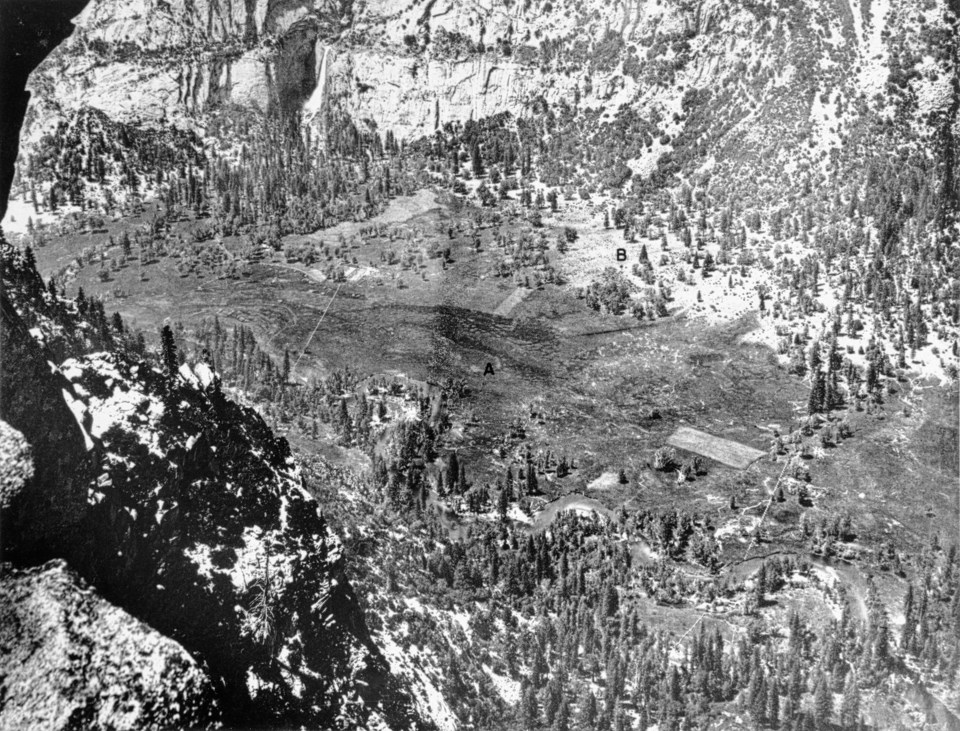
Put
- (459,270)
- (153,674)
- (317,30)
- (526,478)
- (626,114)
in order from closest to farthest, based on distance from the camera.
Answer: (153,674) → (526,478) → (459,270) → (317,30) → (626,114)

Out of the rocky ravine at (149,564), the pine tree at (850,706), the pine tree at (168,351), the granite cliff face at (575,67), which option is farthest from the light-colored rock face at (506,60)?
the pine tree at (850,706)

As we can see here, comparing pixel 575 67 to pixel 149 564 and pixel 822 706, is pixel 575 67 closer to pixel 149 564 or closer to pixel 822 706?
pixel 149 564

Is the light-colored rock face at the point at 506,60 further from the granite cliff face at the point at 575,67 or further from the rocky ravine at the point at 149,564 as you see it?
the rocky ravine at the point at 149,564

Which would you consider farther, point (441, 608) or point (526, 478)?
point (526, 478)

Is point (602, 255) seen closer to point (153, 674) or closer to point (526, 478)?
point (526, 478)

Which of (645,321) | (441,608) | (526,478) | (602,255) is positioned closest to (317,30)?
(602,255)

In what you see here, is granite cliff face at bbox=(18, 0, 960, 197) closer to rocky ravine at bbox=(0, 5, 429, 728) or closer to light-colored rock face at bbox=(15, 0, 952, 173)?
light-colored rock face at bbox=(15, 0, 952, 173)
